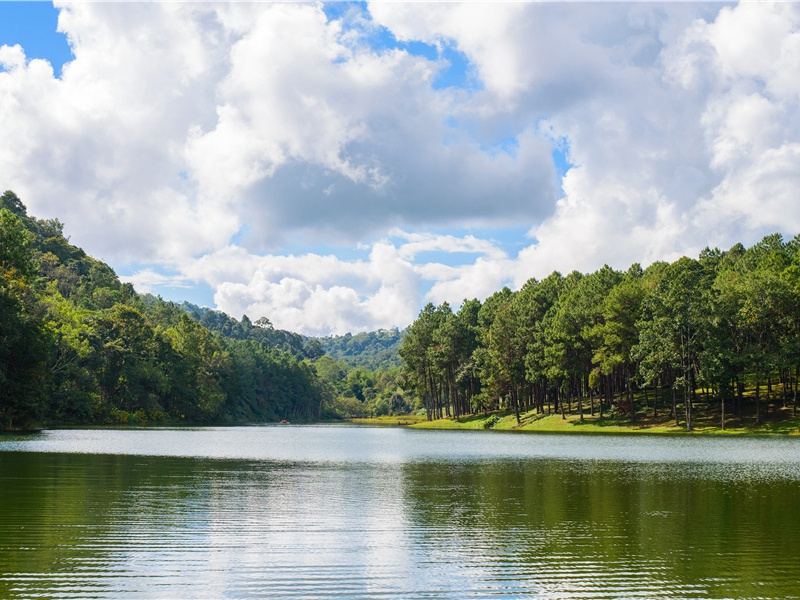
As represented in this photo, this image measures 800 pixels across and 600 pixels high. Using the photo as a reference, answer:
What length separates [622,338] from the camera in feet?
334

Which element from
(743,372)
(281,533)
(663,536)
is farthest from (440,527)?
(743,372)

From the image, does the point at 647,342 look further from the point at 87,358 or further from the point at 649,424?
the point at 87,358

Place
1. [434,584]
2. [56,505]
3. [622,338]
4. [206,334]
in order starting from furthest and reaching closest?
[206,334], [622,338], [56,505], [434,584]

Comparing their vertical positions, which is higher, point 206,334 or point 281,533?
point 206,334

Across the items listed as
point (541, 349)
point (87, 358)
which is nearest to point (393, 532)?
point (541, 349)

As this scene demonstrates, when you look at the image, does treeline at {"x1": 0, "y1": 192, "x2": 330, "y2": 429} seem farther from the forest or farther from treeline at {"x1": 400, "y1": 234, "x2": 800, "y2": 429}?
treeline at {"x1": 400, "y1": 234, "x2": 800, "y2": 429}

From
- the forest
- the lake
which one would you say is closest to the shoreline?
the forest

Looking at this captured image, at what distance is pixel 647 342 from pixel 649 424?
1195 cm

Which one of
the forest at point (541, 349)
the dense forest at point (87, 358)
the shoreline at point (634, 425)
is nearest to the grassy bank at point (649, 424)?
the shoreline at point (634, 425)

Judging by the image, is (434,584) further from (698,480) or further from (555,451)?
(555,451)

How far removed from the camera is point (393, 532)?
2109 centimetres

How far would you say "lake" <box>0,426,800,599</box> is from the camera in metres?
15.2

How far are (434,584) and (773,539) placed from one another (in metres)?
10.4

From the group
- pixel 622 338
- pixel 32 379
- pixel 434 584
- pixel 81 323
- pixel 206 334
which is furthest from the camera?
pixel 206 334
